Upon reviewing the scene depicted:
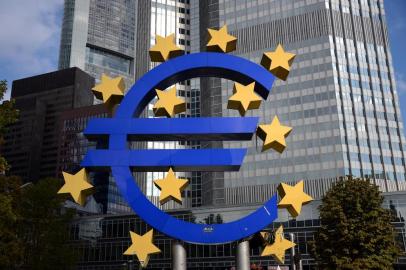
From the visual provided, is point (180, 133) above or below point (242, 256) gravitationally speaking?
above

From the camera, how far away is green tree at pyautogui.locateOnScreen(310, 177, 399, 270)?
104 feet

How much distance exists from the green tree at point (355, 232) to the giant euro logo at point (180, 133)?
1071 centimetres

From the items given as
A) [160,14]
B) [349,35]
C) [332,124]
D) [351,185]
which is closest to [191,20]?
[160,14]

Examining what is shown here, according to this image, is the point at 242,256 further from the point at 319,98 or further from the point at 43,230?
the point at 319,98

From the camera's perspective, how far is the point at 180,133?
24844 mm

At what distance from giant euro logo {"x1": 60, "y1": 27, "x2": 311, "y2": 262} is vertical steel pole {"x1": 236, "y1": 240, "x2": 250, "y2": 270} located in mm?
812

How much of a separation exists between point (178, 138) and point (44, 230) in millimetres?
22798

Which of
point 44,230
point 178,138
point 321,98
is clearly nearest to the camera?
point 178,138

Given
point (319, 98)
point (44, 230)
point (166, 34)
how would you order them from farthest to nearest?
point (166, 34), point (319, 98), point (44, 230)

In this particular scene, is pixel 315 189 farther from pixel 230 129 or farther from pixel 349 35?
pixel 230 129

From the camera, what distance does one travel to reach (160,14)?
147 m

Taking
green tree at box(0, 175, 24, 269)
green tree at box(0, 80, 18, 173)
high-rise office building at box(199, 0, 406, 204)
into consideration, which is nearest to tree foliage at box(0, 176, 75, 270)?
green tree at box(0, 175, 24, 269)

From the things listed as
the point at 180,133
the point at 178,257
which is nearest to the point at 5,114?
the point at 180,133

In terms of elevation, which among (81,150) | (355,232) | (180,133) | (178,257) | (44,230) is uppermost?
(81,150)
